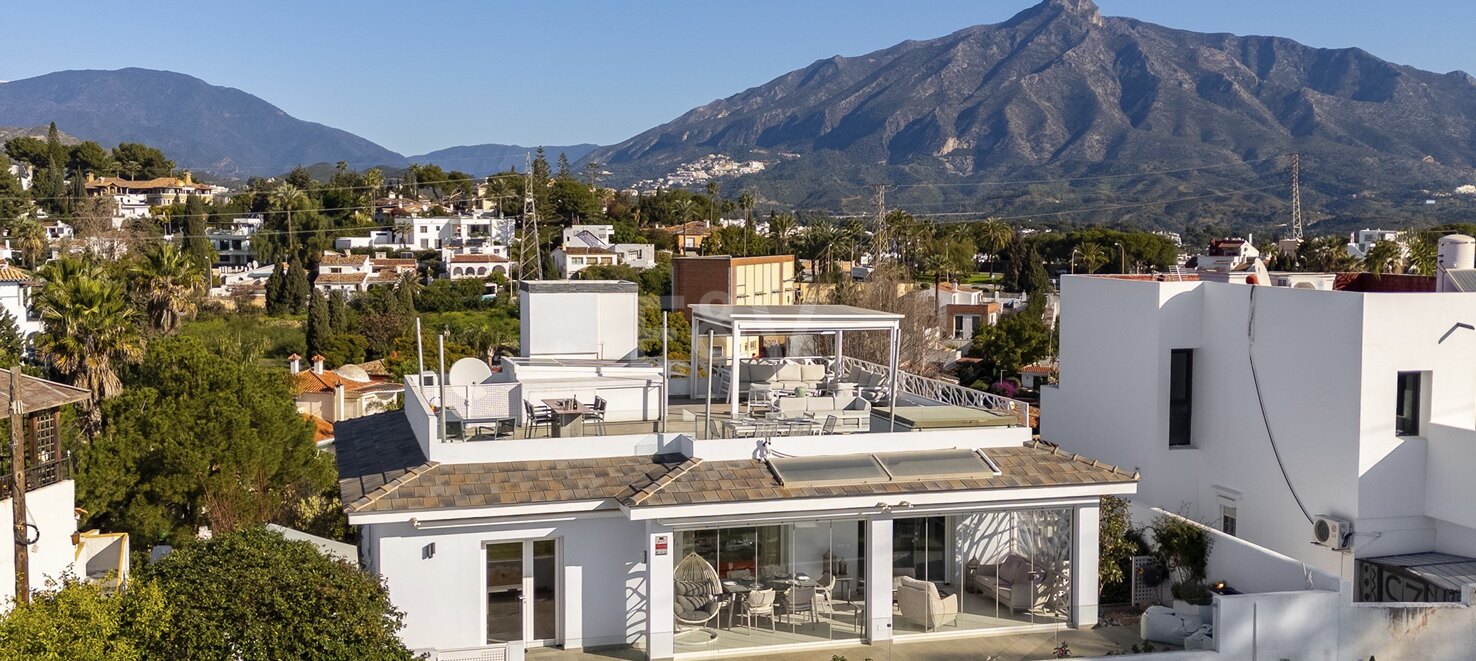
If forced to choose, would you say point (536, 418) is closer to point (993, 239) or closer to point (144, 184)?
point (993, 239)

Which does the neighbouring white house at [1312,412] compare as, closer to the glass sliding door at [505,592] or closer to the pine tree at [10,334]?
the glass sliding door at [505,592]

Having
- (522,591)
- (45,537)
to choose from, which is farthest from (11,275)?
(522,591)

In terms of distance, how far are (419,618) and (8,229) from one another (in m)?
102

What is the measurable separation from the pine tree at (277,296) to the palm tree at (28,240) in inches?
776

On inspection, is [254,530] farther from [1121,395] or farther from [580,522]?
[1121,395]

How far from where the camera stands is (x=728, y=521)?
564 inches

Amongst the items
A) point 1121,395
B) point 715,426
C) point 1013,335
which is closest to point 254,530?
point 715,426

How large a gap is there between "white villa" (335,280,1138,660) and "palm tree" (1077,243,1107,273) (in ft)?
280

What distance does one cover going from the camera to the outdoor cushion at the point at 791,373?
1789 centimetres

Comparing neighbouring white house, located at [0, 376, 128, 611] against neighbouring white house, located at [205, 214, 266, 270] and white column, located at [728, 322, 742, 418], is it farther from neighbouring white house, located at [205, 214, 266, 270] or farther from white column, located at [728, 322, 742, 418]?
neighbouring white house, located at [205, 214, 266, 270]

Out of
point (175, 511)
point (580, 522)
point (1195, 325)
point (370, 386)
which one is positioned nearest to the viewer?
point (580, 522)

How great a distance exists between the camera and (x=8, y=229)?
323 ft

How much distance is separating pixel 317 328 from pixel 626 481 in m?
62.1

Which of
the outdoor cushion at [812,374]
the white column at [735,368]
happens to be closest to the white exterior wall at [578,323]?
the outdoor cushion at [812,374]
